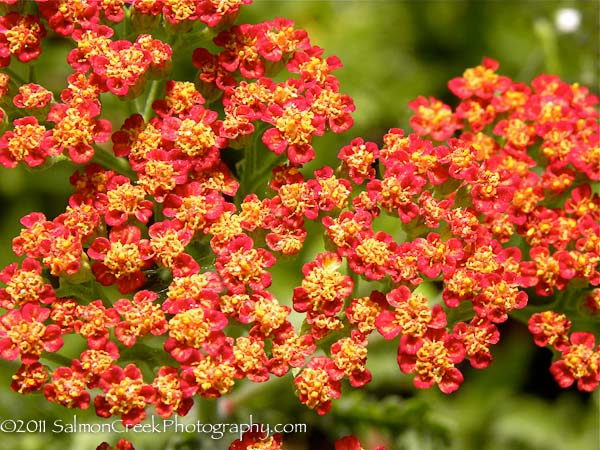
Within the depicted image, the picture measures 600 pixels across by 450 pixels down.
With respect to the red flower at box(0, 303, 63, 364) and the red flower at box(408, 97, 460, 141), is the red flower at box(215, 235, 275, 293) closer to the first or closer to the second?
the red flower at box(0, 303, 63, 364)

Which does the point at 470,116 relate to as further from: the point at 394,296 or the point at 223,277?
the point at 223,277

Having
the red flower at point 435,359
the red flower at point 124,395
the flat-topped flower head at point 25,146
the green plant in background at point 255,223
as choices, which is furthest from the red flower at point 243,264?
the flat-topped flower head at point 25,146

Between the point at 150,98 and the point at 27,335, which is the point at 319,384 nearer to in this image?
the point at 27,335

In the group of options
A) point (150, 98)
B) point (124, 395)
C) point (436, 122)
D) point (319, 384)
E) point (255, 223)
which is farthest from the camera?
point (436, 122)

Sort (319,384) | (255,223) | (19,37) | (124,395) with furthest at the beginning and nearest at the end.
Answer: (19,37), (255,223), (319,384), (124,395)

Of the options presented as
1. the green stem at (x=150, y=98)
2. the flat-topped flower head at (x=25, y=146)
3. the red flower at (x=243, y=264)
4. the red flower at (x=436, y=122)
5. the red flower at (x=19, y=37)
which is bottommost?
the red flower at (x=243, y=264)

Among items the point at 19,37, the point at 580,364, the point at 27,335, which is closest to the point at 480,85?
the point at 580,364

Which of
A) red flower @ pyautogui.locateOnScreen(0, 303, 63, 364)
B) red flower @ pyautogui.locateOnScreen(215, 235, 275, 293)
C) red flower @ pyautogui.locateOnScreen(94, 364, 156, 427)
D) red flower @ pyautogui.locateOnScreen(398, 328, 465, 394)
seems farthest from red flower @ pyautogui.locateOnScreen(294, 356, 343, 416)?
red flower @ pyautogui.locateOnScreen(0, 303, 63, 364)

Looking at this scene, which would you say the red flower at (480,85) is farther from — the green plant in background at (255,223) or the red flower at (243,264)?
the red flower at (243,264)

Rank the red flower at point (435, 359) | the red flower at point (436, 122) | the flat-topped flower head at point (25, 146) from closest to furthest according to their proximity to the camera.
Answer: the red flower at point (435, 359)
the flat-topped flower head at point (25, 146)
the red flower at point (436, 122)

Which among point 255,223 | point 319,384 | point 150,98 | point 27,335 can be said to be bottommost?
point 319,384
